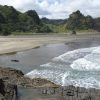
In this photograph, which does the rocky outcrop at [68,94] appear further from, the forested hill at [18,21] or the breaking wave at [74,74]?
the forested hill at [18,21]

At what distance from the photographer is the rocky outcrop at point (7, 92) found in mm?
13643

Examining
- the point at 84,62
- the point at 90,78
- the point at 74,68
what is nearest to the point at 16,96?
the point at 90,78

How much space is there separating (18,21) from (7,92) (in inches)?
3596

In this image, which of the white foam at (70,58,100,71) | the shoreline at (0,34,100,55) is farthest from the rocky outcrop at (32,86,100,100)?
the shoreline at (0,34,100,55)

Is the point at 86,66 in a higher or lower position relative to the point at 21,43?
higher

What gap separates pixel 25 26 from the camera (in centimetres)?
10394

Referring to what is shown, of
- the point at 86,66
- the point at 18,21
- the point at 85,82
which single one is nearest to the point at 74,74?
the point at 85,82

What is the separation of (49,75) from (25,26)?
83072 mm

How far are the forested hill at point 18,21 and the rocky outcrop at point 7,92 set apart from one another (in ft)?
243

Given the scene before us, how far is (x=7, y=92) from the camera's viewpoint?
14156mm

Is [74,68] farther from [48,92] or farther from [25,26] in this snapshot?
[25,26]

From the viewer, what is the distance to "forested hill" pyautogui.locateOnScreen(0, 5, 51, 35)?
312ft

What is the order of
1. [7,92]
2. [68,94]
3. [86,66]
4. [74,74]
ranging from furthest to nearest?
[86,66], [74,74], [7,92], [68,94]

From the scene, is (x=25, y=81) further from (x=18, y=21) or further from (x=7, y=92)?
(x=18, y=21)
